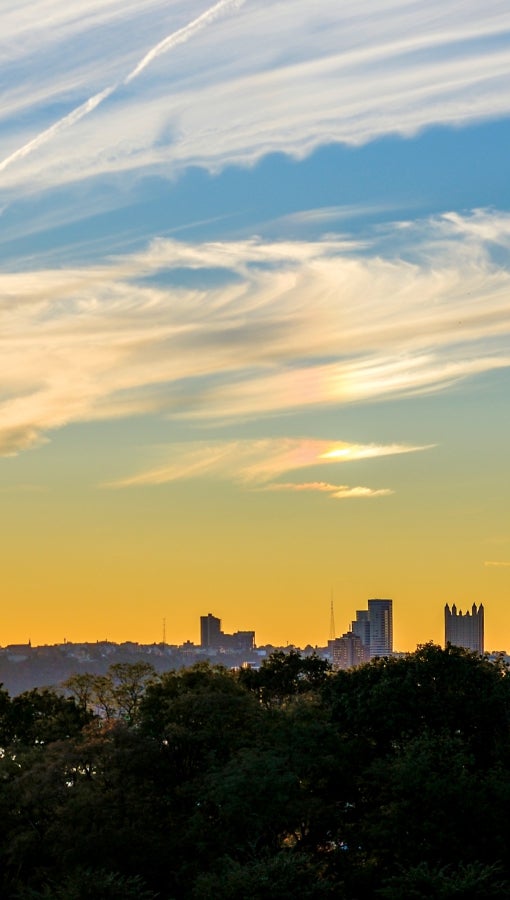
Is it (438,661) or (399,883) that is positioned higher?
(438,661)

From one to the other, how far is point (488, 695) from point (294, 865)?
17.2 m

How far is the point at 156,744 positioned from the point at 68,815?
23.0 ft

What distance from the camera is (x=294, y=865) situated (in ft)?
204

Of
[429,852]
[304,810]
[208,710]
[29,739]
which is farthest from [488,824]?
[29,739]

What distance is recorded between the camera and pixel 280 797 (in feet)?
220

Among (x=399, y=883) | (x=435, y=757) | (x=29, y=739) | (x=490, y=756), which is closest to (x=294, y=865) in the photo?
(x=399, y=883)

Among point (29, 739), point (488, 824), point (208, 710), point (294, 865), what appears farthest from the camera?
point (29, 739)

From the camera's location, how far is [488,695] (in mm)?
75438

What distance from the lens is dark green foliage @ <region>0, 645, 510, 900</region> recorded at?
64.2m

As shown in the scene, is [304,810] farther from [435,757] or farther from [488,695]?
[488,695]

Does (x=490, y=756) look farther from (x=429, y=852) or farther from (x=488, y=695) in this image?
(x=429, y=852)

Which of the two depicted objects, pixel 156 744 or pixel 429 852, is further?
pixel 156 744

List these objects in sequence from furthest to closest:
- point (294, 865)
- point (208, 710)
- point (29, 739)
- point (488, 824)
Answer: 1. point (29, 739)
2. point (208, 710)
3. point (488, 824)
4. point (294, 865)

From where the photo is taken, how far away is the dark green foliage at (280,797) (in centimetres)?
6419
